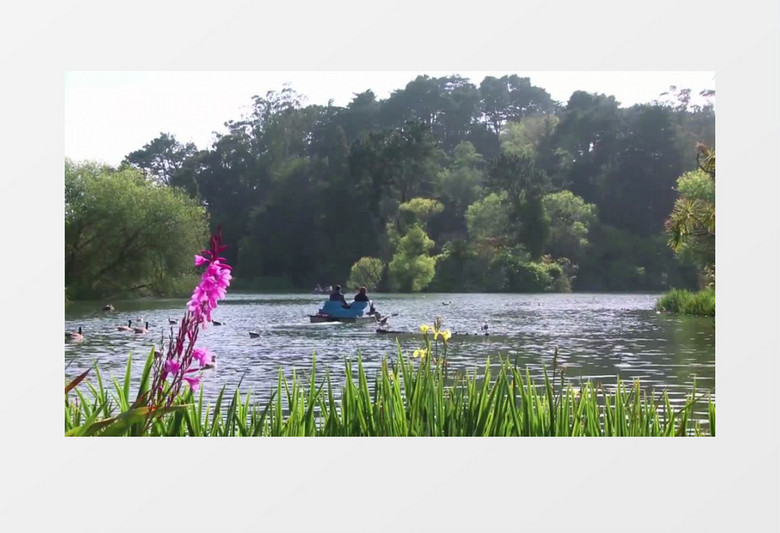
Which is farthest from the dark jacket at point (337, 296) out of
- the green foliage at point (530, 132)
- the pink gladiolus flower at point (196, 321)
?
the pink gladiolus flower at point (196, 321)

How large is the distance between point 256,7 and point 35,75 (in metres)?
1.31

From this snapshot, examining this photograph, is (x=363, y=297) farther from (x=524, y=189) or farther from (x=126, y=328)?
(x=126, y=328)

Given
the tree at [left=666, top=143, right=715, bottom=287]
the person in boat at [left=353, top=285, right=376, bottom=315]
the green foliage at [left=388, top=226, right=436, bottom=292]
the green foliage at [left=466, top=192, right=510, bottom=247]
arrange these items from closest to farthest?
1. the tree at [left=666, top=143, right=715, bottom=287]
2. the person in boat at [left=353, top=285, right=376, bottom=315]
3. the green foliage at [left=388, top=226, right=436, bottom=292]
4. the green foliage at [left=466, top=192, right=510, bottom=247]

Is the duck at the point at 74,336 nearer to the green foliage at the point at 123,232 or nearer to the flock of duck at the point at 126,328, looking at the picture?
the flock of duck at the point at 126,328

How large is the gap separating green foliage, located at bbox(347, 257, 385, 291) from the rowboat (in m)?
0.16

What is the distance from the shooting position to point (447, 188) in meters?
6.77

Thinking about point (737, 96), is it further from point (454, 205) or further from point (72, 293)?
point (72, 293)

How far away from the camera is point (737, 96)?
18.2 feet

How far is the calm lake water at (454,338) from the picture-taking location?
6.25 metres

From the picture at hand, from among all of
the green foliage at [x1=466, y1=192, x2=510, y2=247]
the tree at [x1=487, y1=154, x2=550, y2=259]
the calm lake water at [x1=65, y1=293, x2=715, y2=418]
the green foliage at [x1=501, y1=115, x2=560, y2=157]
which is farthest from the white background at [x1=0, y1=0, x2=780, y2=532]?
the green foliage at [x1=466, y1=192, x2=510, y2=247]

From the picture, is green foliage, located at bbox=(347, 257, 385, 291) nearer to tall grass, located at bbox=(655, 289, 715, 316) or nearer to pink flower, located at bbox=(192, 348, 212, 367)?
tall grass, located at bbox=(655, 289, 715, 316)

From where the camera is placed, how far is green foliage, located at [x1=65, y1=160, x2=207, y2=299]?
6301 mm

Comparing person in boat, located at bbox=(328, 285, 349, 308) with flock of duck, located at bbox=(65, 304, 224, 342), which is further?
person in boat, located at bbox=(328, 285, 349, 308)
